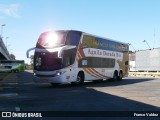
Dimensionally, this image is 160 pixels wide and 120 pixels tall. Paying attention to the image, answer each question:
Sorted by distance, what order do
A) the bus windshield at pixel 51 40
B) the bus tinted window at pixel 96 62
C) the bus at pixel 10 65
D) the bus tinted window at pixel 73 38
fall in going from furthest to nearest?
the bus at pixel 10 65
the bus tinted window at pixel 96 62
the bus tinted window at pixel 73 38
the bus windshield at pixel 51 40

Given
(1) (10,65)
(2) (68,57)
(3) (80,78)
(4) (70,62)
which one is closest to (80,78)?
(3) (80,78)

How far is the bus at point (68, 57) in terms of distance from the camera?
22.1 metres

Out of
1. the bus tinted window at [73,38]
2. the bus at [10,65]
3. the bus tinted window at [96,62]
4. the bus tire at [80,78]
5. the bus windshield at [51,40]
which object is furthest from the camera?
the bus at [10,65]

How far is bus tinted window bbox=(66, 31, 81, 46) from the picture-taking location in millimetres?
22656

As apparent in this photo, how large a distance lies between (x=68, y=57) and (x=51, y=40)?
1538 mm

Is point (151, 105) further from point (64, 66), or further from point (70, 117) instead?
point (64, 66)

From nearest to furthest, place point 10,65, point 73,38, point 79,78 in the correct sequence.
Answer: point 73,38, point 79,78, point 10,65

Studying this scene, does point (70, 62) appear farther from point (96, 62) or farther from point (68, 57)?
point (96, 62)

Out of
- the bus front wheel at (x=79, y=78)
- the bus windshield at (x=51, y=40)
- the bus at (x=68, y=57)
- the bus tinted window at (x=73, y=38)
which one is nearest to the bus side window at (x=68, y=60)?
the bus at (x=68, y=57)

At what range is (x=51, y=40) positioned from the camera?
73.9 feet

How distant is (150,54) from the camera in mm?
55344

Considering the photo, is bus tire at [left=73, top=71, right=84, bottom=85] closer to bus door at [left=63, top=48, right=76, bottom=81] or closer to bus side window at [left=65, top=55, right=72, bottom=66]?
bus door at [left=63, top=48, right=76, bottom=81]

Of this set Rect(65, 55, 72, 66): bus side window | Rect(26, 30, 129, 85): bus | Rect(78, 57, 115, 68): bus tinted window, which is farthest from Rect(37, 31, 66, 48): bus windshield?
Rect(78, 57, 115, 68): bus tinted window

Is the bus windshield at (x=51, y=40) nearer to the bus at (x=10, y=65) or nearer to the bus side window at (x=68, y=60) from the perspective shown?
the bus side window at (x=68, y=60)
